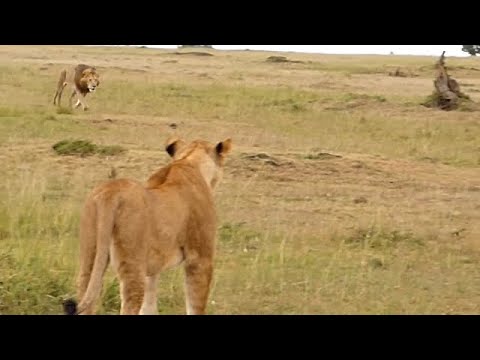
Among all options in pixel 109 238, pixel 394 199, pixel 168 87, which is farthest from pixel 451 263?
pixel 168 87

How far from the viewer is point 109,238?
3957mm

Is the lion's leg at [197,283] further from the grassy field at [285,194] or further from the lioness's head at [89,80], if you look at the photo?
the lioness's head at [89,80]

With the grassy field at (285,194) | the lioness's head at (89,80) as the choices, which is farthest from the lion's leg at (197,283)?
the lioness's head at (89,80)

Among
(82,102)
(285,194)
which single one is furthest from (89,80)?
(285,194)

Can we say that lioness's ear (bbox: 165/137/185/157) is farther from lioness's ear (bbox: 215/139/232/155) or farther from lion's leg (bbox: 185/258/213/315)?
lion's leg (bbox: 185/258/213/315)

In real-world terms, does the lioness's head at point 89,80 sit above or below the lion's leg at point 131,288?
above

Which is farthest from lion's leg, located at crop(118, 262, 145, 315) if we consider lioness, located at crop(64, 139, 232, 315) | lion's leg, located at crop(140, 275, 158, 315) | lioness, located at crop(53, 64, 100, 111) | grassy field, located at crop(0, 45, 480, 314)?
lioness, located at crop(53, 64, 100, 111)

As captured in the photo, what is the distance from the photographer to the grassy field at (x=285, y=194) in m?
5.45

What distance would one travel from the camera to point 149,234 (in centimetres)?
418

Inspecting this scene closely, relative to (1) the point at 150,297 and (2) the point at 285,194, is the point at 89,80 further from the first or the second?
(1) the point at 150,297

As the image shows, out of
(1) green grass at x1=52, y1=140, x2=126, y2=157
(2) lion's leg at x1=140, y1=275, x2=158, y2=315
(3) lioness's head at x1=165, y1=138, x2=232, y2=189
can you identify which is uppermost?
(1) green grass at x1=52, y1=140, x2=126, y2=157

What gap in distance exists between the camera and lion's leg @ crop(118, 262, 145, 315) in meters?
3.99

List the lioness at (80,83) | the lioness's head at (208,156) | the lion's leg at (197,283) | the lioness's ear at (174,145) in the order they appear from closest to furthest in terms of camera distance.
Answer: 1. the lion's leg at (197,283)
2. the lioness's head at (208,156)
3. the lioness's ear at (174,145)
4. the lioness at (80,83)

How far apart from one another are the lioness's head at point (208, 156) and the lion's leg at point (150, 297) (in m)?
0.80
